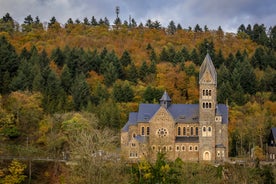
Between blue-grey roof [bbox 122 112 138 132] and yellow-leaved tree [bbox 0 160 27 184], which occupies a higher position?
blue-grey roof [bbox 122 112 138 132]

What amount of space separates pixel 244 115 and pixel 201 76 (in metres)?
15.1

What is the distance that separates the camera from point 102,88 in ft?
280

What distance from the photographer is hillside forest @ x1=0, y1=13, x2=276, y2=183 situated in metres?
66.5

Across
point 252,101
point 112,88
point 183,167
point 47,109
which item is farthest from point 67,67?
point 183,167

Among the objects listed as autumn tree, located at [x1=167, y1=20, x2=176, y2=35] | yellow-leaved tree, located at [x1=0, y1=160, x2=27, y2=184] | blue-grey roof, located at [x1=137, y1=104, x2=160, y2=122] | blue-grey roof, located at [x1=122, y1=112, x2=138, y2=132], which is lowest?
yellow-leaved tree, located at [x1=0, y1=160, x2=27, y2=184]

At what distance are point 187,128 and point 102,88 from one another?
19528 millimetres

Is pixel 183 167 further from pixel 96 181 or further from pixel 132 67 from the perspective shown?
pixel 132 67

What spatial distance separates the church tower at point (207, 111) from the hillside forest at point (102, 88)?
462cm

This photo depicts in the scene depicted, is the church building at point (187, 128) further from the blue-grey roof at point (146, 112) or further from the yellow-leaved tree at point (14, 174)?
the yellow-leaved tree at point (14, 174)

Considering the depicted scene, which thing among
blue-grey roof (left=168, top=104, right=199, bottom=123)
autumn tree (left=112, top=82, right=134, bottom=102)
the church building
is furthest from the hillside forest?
blue-grey roof (left=168, top=104, right=199, bottom=123)

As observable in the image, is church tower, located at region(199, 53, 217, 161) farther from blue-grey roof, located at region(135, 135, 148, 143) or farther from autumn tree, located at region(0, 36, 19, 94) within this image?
autumn tree, located at region(0, 36, 19, 94)

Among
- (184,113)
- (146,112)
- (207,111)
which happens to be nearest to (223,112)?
(207,111)

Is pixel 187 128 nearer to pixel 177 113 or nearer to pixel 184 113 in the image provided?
pixel 184 113

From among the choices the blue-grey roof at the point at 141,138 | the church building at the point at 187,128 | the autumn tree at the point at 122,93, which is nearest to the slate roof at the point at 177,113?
the church building at the point at 187,128
